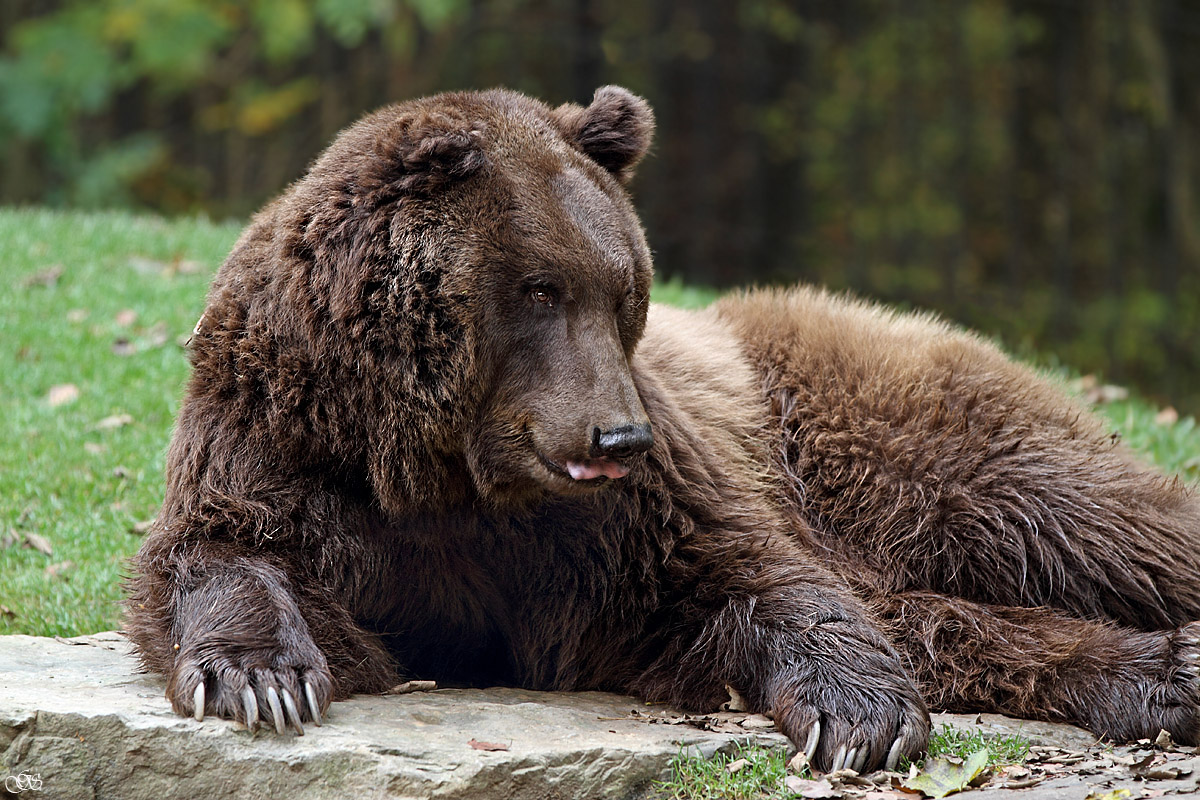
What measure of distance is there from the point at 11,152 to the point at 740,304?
37.7ft

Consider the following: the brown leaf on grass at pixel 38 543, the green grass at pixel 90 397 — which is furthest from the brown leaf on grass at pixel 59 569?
the brown leaf on grass at pixel 38 543

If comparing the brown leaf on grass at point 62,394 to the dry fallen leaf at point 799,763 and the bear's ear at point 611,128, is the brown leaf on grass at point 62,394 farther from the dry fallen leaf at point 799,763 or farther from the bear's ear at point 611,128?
the dry fallen leaf at point 799,763

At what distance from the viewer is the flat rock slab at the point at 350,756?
3.21 meters

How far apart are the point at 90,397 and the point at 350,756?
4.49m

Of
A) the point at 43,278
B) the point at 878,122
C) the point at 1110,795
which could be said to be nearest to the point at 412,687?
the point at 1110,795

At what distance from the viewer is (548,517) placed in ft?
13.1

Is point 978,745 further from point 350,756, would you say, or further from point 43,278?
point 43,278

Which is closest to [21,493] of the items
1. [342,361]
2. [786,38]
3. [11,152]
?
[342,361]

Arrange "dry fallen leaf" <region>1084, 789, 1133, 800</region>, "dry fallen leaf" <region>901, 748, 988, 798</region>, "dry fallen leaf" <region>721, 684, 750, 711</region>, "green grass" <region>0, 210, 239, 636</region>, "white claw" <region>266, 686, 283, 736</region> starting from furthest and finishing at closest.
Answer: "green grass" <region>0, 210, 239, 636</region> → "dry fallen leaf" <region>721, 684, 750, 711</region> → "dry fallen leaf" <region>901, 748, 988, 798</region> → "white claw" <region>266, 686, 283, 736</region> → "dry fallen leaf" <region>1084, 789, 1133, 800</region>

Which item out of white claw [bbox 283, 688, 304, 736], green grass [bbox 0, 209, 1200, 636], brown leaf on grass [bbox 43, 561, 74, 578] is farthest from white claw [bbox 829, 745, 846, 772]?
brown leaf on grass [bbox 43, 561, 74, 578]

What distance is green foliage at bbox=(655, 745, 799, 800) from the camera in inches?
131

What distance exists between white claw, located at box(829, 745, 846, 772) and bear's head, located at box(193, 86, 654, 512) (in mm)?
980

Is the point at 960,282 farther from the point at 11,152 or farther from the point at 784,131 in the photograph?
the point at 11,152

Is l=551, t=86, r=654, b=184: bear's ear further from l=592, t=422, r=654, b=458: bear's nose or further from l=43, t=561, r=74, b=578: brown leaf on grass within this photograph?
l=43, t=561, r=74, b=578: brown leaf on grass
